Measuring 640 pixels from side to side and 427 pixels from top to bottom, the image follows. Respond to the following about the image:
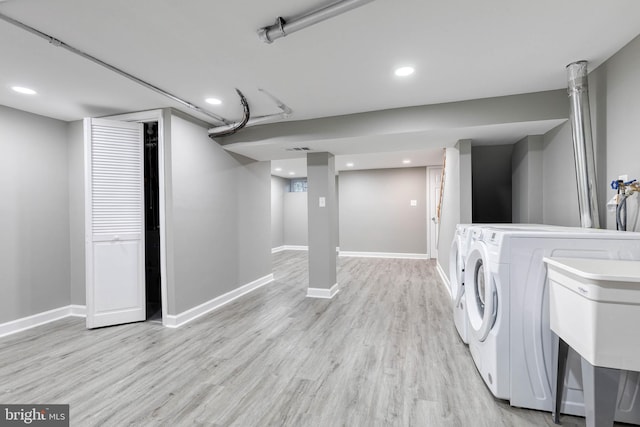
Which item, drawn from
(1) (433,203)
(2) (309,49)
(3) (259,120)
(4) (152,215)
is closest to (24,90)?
(4) (152,215)

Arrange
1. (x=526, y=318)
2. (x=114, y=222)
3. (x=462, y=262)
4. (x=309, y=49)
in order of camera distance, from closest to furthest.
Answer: (x=526, y=318), (x=309, y=49), (x=462, y=262), (x=114, y=222)

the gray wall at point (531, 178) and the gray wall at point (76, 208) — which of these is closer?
the gray wall at point (531, 178)

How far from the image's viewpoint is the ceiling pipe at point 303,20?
139 centimetres

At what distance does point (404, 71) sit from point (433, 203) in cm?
483

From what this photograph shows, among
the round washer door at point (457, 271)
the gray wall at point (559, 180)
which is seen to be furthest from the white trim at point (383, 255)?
the round washer door at point (457, 271)

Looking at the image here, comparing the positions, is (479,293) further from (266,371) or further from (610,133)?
(266,371)

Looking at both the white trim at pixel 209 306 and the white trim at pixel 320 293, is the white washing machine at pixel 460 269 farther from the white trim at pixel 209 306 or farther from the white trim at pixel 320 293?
the white trim at pixel 209 306

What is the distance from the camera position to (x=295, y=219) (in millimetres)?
8531

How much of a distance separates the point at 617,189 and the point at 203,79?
317cm

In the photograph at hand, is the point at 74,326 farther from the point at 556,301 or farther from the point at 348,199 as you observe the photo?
the point at 348,199

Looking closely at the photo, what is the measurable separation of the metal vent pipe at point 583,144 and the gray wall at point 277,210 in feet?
Result: 22.0

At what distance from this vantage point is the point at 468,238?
233 cm

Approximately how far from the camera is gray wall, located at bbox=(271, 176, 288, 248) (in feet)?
26.6

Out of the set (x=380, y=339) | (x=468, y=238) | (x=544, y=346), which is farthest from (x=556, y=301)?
(x=380, y=339)
